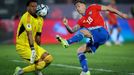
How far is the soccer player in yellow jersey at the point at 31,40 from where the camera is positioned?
1243cm

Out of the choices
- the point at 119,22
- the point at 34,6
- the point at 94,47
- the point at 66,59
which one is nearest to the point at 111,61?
the point at 66,59

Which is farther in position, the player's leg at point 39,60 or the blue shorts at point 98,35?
the blue shorts at point 98,35

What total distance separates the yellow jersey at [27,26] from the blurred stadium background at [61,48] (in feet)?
7.31

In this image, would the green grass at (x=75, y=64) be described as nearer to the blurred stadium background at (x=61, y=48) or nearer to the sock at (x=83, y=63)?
the blurred stadium background at (x=61, y=48)

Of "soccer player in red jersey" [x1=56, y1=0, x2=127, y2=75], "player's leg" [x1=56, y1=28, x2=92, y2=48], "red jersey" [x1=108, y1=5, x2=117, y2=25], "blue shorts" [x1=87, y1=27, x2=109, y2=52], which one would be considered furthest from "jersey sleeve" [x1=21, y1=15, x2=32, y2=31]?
"red jersey" [x1=108, y1=5, x2=117, y2=25]

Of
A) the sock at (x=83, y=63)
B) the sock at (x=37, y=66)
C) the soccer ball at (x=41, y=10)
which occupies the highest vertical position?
the soccer ball at (x=41, y=10)

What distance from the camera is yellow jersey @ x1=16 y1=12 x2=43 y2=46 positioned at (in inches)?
493

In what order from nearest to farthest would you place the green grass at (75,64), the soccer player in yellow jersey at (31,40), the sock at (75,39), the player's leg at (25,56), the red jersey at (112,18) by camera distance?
the soccer player in yellow jersey at (31,40) < the player's leg at (25,56) < the sock at (75,39) < the green grass at (75,64) < the red jersey at (112,18)

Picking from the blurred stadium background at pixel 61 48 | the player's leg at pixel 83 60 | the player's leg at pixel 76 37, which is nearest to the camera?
the player's leg at pixel 76 37

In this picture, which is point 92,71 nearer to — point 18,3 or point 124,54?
point 124,54

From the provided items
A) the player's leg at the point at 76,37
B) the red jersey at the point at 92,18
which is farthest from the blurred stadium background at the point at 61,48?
the red jersey at the point at 92,18

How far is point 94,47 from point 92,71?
5.13 feet

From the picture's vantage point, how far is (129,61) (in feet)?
61.6

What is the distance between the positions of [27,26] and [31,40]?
359mm
